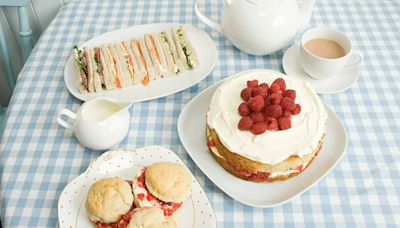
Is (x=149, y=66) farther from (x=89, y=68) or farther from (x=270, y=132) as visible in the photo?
(x=270, y=132)

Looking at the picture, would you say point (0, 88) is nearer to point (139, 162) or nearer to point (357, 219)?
point (139, 162)

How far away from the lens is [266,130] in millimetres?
1035

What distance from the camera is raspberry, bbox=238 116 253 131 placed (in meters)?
1.03

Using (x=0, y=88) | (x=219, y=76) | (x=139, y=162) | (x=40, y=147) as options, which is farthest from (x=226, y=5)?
(x=0, y=88)

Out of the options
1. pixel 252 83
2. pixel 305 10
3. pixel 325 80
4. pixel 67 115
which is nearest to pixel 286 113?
pixel 252 83

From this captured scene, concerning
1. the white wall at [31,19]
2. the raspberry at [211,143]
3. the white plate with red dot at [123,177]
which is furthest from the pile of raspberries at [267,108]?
the white wall at [31,19]

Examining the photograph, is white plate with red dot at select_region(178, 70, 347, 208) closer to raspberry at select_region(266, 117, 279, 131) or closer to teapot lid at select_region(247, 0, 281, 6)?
raspberry at select_region(266, 117, 279, 131)

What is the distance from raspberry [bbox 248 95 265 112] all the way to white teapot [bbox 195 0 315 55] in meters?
0.33

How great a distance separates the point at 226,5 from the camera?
52.6 inches

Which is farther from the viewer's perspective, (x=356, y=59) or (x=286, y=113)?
(x=356, y=59)

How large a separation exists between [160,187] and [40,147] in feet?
Answer: 1.35

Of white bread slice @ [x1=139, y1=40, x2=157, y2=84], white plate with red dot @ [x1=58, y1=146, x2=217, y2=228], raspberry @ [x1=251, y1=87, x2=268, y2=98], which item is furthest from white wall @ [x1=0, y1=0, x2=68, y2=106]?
raspberry @ [x1=251, y1=87, x2=268, y2=98]

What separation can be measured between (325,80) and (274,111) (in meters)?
0.38

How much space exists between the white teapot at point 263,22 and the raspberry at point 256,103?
0.33 meters
